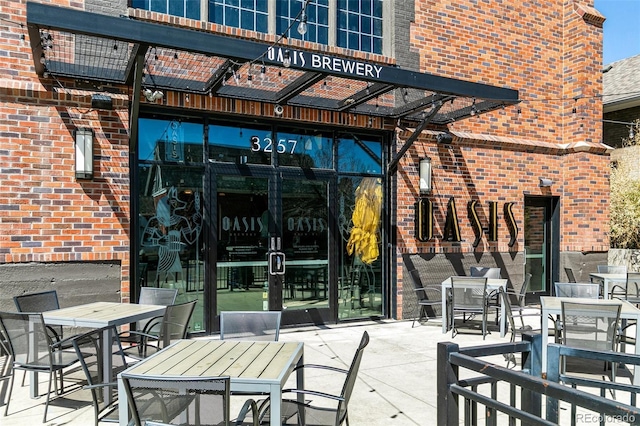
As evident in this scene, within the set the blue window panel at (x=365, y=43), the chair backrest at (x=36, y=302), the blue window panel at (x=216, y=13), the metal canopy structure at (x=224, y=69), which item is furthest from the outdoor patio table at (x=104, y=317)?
the blue window panel at (x=365, y=43)

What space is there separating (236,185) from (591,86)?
24.9ft

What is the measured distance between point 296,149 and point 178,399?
5781 mm

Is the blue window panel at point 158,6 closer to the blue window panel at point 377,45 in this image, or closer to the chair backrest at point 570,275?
the blue window panel at point 377,45

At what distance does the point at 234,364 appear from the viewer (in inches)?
118

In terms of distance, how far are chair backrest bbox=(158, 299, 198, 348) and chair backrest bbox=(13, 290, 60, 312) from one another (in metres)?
1.46

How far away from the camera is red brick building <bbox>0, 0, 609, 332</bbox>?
226 inches

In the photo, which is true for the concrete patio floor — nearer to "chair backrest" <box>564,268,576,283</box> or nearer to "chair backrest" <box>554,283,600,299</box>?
"chair backrest" <box>554,283,600,299</box>

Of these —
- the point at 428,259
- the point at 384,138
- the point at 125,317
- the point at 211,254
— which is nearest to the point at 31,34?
the point at 125,317

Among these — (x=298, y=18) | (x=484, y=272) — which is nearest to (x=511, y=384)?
(x=298, y=18)

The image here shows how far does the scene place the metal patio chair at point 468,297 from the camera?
7.10 meters

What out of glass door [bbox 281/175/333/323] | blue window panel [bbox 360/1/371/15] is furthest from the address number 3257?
blue window panel [bbox 360/1/371/15]

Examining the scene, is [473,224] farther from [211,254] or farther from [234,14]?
[234,14]

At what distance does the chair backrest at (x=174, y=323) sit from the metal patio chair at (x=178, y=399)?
2.10 m

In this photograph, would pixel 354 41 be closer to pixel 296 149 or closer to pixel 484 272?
pixel 296 149
